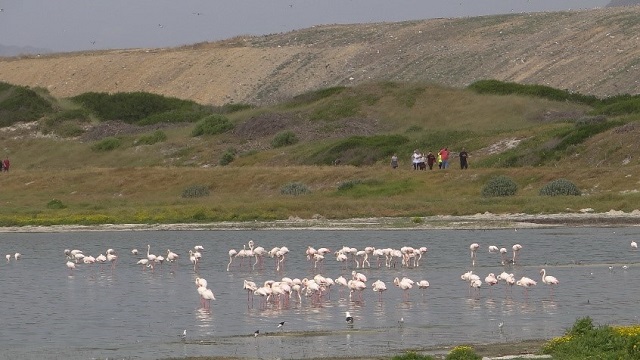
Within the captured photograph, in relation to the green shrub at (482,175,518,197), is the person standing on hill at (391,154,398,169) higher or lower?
higher

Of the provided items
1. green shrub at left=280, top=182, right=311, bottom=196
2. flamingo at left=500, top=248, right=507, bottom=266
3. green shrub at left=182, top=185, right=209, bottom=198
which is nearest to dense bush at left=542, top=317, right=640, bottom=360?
flamingo at left=500, top=248, right=507, bottom=266

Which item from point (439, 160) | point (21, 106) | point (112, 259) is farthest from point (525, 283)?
point (21, 106)

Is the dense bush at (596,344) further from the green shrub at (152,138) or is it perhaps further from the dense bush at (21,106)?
the dense bush at (21,106)

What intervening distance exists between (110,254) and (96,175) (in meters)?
28.3

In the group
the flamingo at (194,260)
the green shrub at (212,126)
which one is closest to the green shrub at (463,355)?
the flamingo at (194,260)

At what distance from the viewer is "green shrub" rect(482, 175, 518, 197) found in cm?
4778

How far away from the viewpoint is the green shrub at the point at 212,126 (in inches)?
3228

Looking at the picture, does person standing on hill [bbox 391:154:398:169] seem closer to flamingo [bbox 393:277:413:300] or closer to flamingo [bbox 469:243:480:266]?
flamingo [bbox 469:243:480:266]

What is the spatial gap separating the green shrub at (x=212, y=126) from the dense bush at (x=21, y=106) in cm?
1859

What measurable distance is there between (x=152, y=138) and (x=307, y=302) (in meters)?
56.9

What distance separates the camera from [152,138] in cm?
8200

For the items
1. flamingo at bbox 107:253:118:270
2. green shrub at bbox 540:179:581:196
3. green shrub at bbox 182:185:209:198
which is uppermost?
green shrub at bbox 182:185:209:198

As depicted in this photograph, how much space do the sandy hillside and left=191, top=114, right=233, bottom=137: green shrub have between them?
26.5m

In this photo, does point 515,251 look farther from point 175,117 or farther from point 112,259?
point 175,117
